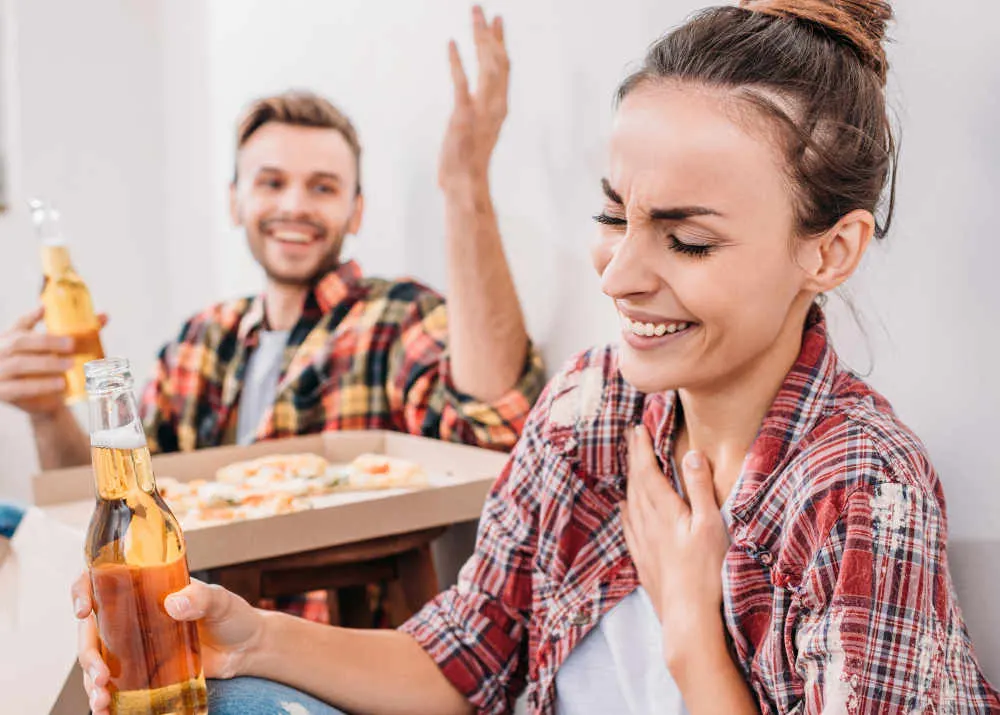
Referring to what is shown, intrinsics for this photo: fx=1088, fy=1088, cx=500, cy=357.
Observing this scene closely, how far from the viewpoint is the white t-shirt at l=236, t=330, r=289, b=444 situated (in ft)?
6.83

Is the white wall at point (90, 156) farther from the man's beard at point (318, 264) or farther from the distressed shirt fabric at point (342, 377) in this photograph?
the man's beard at point (318, 264)

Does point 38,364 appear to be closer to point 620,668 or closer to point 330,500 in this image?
point 330,500

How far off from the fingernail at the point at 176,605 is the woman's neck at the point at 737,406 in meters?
0.46

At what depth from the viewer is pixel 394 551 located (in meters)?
1.42

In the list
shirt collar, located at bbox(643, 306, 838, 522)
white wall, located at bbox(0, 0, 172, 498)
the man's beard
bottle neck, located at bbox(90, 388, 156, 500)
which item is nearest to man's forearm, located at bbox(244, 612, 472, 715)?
bottle neck, located at bbox(90, 388, 156, 500)

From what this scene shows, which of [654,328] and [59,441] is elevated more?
[654,328]

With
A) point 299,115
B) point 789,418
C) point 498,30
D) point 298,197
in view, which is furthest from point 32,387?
point 789,418

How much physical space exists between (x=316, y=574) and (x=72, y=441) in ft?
2.39

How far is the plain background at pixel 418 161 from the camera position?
1.04 metres

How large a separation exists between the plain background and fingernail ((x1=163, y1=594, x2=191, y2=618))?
28.3 inches

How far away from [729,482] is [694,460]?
0.12ft

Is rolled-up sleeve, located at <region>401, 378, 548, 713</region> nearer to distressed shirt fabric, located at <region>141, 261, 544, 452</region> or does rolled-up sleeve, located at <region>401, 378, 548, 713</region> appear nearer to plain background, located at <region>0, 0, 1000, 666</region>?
plain background, located at <region>0, 0, 1000, 666</region>

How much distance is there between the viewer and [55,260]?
160 centimetres

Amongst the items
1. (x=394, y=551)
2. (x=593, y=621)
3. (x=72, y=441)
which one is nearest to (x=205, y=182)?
(x=72, y=441)
